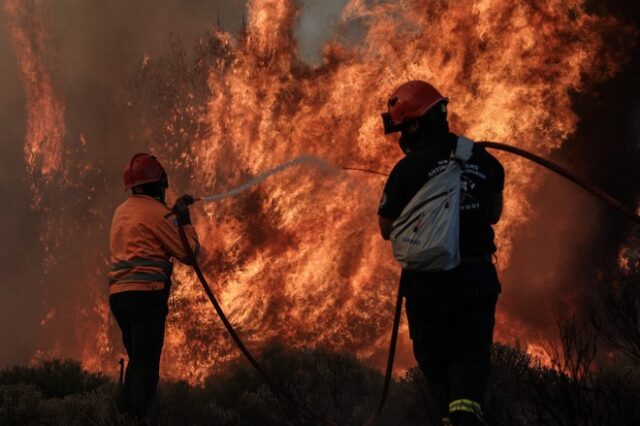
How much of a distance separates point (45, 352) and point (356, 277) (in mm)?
10171

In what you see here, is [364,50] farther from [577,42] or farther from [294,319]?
[294,319]

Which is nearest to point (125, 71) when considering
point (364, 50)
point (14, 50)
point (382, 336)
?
point (14, 50)

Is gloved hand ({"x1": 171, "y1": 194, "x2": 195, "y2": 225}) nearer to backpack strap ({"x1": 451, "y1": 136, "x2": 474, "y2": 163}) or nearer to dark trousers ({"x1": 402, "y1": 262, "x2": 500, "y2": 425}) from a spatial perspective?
dark trousers ({"x1": 402, "y1": 262, "x2": 500, "y2": 425})

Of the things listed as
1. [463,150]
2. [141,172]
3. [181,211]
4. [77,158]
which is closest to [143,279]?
[181,211]

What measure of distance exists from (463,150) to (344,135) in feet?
37.3

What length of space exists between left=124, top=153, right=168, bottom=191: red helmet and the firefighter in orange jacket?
2 cm

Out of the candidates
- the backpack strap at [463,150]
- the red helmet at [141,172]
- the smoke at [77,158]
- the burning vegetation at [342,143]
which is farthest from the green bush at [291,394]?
the smoke at [77,158]

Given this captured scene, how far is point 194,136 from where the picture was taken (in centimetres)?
1678

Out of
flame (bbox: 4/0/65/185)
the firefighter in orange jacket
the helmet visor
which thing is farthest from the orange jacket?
flame (bbox: 4/0/65/185)

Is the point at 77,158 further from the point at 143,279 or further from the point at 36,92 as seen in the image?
the point at 143,279

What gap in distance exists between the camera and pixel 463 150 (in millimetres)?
3373

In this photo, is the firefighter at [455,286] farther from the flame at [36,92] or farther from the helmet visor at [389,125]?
the flame at [36,92]

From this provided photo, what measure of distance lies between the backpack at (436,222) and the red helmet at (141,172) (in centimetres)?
262

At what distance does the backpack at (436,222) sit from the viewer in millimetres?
3262
